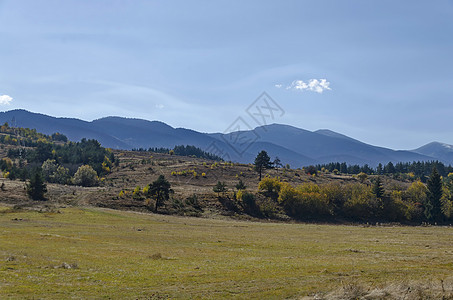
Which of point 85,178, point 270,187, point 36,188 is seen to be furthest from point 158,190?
point 85,178

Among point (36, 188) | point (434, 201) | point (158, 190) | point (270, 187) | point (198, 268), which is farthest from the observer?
point (270, 187)

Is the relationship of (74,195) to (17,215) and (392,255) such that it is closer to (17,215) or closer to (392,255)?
(17,215)

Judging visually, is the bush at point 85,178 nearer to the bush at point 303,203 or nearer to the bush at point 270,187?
the bush at point 270,187

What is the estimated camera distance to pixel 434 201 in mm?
120812

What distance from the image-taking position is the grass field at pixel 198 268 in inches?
867

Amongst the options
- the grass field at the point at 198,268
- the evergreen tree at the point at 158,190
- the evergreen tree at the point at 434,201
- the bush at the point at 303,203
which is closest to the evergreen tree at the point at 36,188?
the evergreen tree at the point at 158,190

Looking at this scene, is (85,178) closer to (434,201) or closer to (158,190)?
(158,190)

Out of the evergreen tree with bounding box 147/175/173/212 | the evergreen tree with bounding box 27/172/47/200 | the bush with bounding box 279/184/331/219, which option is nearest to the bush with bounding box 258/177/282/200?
the bush with bounding box 279/184/331/219

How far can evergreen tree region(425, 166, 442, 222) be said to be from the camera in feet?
389

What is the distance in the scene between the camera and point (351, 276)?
27750mm

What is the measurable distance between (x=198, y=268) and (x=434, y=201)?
115573mm

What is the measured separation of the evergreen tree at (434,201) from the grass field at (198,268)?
256ft

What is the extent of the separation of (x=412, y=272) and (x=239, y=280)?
48.1 ft

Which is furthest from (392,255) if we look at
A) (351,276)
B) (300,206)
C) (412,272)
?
(300,206)
